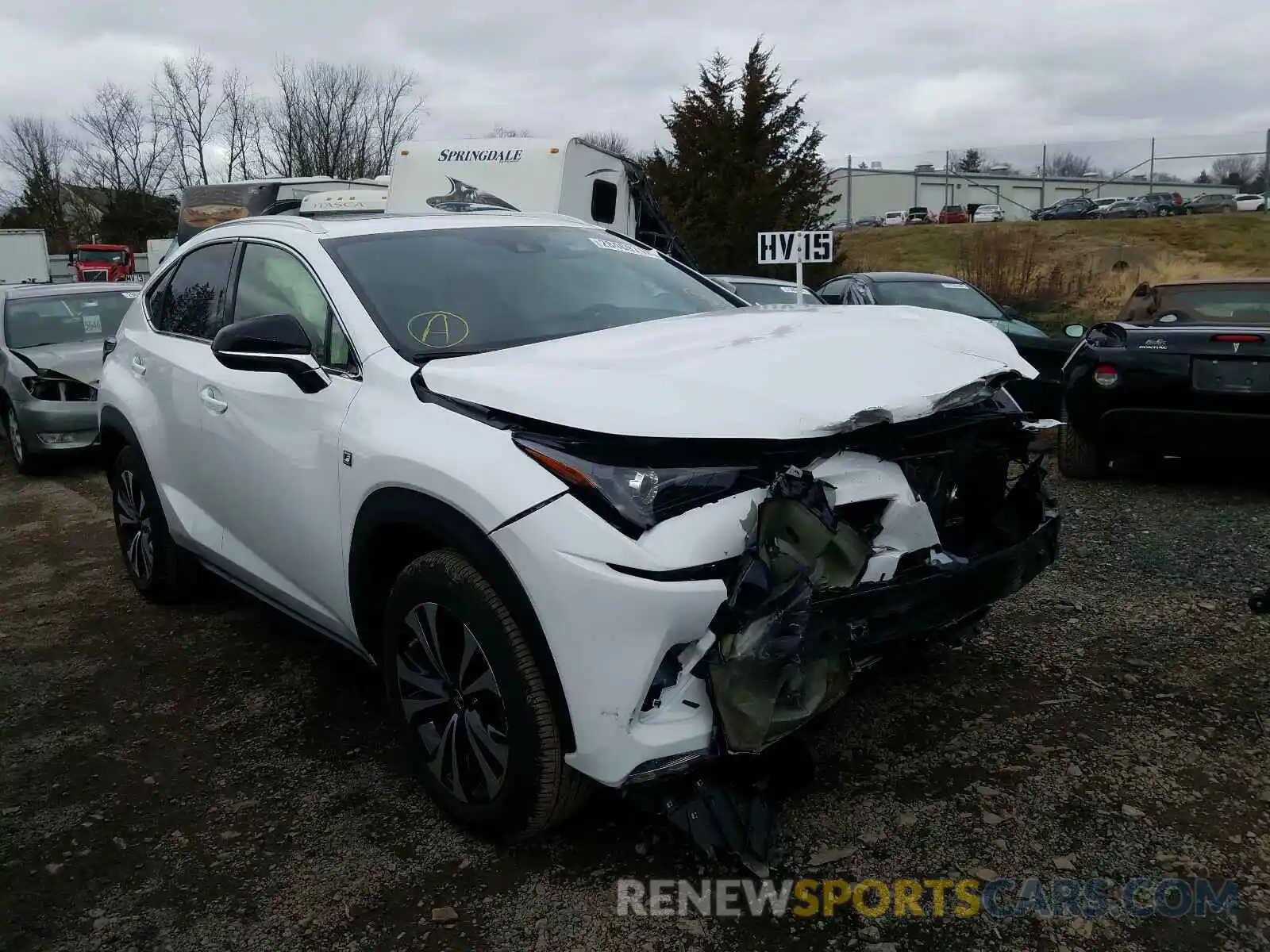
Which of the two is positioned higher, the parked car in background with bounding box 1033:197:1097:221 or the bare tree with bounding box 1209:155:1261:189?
the bare tree with bounding box 1209:155:1261:189

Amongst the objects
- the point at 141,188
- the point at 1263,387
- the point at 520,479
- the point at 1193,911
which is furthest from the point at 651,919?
the point at 141,188

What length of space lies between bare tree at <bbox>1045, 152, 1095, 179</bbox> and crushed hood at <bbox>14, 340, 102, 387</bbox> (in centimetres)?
3757

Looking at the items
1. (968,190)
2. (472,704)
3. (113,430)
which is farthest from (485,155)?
(968,190)

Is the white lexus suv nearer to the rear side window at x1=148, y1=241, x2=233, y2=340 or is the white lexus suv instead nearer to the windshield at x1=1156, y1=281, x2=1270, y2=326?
the rear side window at x1=148, y1=241, x2=233, y2=340

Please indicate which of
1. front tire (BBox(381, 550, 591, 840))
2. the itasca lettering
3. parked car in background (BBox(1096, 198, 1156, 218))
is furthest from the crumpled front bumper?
parked car in background (BBox(1096, 198, 1156, 218))

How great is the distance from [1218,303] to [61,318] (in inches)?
384

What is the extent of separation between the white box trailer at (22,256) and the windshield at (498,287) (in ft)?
109

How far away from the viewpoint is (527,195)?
11242mm

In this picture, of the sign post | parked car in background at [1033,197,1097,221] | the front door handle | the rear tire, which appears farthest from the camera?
parked car in background at [1033,197,1097,221]

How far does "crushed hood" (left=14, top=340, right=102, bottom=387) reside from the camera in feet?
28.4

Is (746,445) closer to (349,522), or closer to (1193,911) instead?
(349,522)

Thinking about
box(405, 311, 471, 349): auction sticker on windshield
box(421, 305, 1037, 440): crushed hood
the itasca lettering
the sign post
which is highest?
the itasca lettering

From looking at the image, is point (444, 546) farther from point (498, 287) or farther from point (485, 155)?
point (485, 155)

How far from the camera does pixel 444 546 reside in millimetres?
2758
